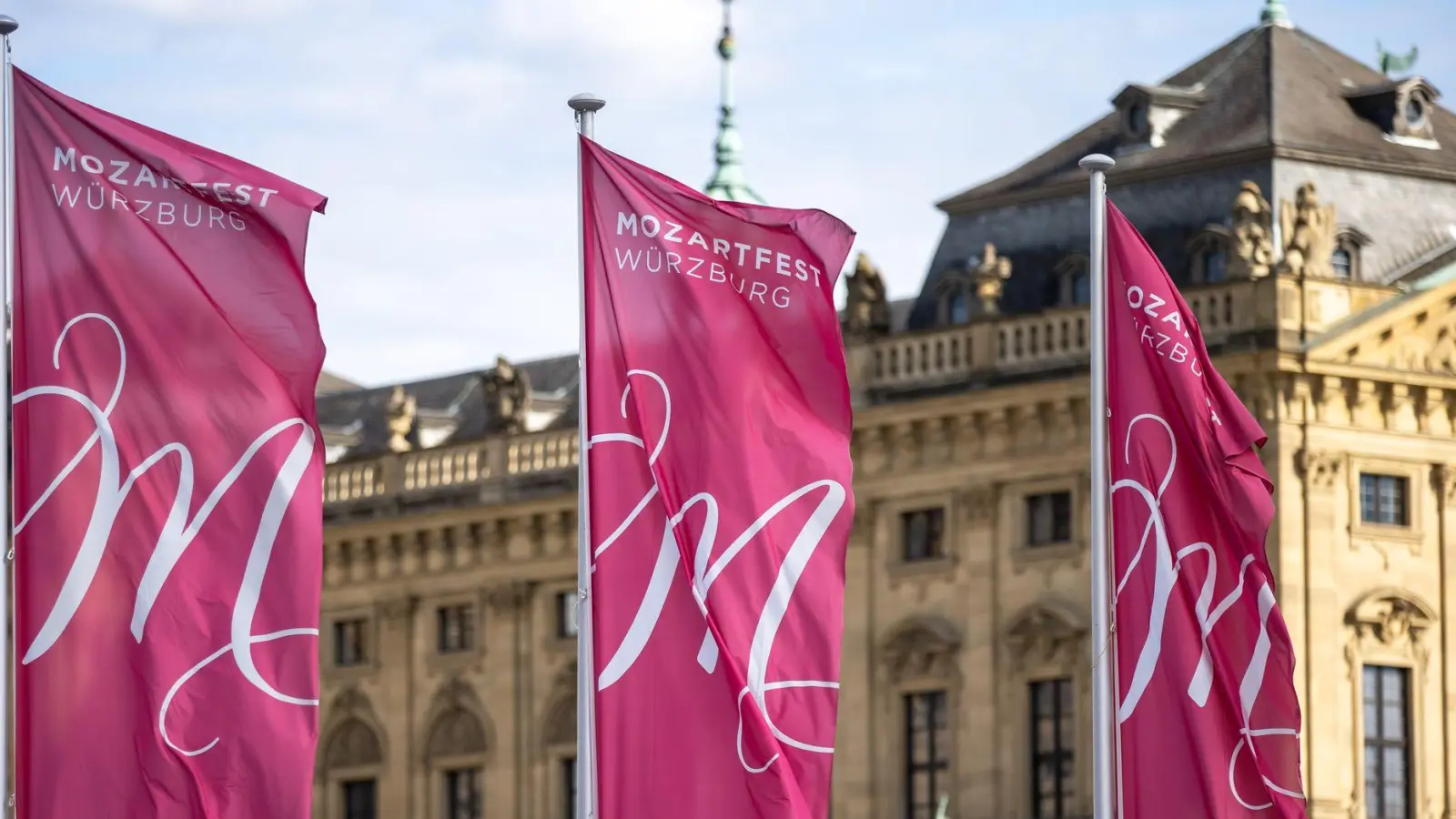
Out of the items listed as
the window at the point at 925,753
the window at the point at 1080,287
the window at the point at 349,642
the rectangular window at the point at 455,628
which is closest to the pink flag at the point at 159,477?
the window at the point at 1080,287

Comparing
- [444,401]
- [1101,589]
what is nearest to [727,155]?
[444,401]

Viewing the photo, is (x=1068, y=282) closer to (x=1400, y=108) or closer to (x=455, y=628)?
(x=1400, y=108)

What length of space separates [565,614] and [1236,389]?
52.5 ft

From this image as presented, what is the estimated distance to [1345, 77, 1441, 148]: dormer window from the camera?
225ft

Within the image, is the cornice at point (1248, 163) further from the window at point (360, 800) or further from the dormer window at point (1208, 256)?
the window at point (360, 800)

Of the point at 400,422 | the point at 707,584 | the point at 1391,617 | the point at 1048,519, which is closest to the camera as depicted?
the point at 707,584

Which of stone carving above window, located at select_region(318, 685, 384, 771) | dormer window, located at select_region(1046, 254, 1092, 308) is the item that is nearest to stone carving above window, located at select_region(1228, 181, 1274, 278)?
dormer window, located at select_region(1046, 254, 1092, 308)

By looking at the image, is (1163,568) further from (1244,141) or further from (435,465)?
(435,465)

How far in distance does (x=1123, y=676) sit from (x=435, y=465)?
4652cm

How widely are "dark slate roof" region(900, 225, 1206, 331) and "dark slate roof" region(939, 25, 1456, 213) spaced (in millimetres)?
1027

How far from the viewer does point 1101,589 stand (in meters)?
33.4

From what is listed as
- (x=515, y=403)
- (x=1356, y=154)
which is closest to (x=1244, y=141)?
(x=1356, y=154)

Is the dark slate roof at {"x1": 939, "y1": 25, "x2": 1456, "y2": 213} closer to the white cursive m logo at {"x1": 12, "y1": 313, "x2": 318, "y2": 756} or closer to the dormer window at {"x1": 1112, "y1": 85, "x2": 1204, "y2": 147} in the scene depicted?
the dormer window at {"x1": 1112, "y1": 85, "x2": 1204, "y2": 147}

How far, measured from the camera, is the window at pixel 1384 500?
215 feet
